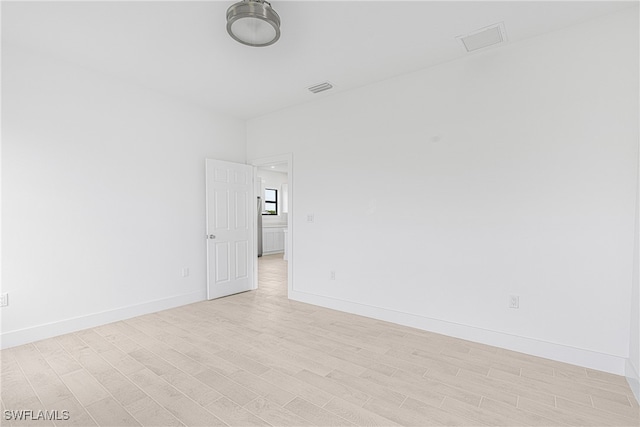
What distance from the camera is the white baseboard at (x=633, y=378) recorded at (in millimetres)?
2078

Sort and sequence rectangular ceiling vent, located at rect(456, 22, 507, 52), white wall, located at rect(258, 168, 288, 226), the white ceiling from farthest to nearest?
white wall, located at rect(258, 168, 288, 226) → rectangular ceiling vent, located at rect(456, 22, 507, 52) → the white ceiling

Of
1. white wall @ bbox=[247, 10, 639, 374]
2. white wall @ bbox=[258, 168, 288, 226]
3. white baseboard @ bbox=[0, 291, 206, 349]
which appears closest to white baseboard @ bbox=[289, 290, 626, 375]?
white wall @ bbox=[247, 10, 639, 374]

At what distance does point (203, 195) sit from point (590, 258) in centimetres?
441

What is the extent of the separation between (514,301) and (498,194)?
0.99 metres

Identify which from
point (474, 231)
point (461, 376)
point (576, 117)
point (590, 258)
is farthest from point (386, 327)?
point (576, 117)

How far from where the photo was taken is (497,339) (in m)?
2.88

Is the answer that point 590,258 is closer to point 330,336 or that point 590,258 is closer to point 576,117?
point 576,117

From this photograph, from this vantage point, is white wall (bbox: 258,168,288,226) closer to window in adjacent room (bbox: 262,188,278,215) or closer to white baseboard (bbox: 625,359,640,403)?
window in adjacent room (bbox: 262,188,278,215)

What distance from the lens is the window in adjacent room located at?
947cm

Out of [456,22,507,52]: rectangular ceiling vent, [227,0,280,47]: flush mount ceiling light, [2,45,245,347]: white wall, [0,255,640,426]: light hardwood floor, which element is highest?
[456,22,507,52]: rectangular ceiling vent

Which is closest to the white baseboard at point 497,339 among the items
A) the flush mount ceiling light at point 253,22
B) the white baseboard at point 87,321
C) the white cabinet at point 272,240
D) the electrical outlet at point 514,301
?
the electrical outlet at point 514,301

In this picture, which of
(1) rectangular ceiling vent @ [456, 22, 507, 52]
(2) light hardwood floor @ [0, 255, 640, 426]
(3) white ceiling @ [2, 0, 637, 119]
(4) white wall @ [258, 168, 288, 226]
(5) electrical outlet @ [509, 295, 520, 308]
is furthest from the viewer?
(4) white wall @ [258, 168, 288, 226]

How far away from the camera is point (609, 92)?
243 cm

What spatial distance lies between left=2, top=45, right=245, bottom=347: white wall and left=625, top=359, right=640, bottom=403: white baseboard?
450 cm
